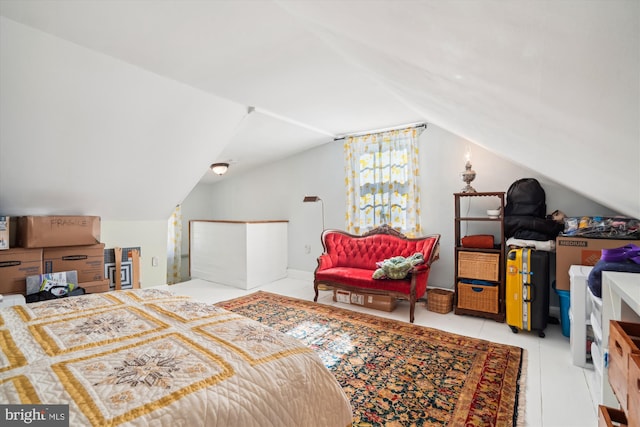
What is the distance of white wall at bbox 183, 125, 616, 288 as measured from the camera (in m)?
3.83

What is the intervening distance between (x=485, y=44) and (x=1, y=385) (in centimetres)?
165

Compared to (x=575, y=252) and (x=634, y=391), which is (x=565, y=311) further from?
(x=634, y=391)

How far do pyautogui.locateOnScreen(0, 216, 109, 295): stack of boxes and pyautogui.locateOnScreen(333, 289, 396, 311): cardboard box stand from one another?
2.86m

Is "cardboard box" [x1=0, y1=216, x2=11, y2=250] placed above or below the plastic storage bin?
above

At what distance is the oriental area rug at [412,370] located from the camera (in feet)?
6.24

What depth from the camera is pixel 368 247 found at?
14.8ft

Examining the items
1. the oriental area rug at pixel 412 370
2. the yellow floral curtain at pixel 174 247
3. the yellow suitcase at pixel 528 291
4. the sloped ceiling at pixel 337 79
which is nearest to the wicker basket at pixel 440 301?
the oriental area rug at pixel 412 370

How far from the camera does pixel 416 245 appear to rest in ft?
13.6

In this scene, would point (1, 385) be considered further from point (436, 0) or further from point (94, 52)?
point (94, 52)

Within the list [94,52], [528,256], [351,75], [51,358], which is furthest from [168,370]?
[528,256]

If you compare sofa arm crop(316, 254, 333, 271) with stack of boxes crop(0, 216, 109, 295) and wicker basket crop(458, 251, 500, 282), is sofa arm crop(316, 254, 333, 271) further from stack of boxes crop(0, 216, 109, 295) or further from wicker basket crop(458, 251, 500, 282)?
stack of boxes crop(0, 216, 109, 295)

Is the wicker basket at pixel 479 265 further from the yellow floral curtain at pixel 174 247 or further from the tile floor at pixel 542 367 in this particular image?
the yellow floral curtain at pixel 174 247

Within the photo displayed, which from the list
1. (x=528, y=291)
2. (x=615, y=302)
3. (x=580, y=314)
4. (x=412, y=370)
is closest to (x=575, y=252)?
(x=528, y=291)

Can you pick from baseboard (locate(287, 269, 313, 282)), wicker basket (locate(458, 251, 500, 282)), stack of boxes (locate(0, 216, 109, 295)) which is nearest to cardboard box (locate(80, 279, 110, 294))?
stack of boxes (locate(0, 216, 109, 295))
